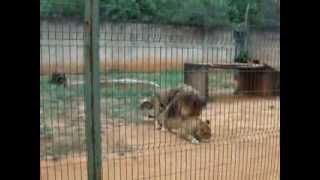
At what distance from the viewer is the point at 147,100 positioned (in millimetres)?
4117

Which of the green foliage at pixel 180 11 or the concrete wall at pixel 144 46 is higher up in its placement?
the green foliage at pixel 180 11

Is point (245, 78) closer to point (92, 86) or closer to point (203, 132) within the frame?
point (203, 132)

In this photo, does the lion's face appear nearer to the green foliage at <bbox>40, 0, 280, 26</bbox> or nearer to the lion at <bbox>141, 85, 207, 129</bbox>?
the lion at <bbox>141, 85, 207, 129</bbox>

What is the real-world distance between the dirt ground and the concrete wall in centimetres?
45

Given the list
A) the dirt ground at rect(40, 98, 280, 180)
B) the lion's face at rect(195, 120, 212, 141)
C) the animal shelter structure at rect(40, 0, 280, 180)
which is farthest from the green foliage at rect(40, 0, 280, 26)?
the lion's face at rect(195, 120, 212, 141)

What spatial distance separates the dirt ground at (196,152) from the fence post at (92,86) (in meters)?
0.57

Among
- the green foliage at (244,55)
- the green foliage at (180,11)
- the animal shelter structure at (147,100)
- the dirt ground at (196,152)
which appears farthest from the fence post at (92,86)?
the green foliage at (244,55)

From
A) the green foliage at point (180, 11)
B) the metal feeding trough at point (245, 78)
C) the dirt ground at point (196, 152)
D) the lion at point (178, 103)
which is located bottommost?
the dirt ground at point (196, 152)

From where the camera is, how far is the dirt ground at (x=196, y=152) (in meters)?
2.78

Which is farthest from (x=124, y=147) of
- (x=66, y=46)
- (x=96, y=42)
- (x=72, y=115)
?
(x=96, y=42)

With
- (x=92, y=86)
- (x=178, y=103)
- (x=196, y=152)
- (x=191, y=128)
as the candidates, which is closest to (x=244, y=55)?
(x=196, y=152)

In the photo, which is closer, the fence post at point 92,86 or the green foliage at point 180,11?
the fence post at point 92,86

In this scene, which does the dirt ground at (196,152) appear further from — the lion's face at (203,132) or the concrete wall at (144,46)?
the concrete wall at (144,46)

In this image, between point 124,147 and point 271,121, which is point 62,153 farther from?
point 271,121
